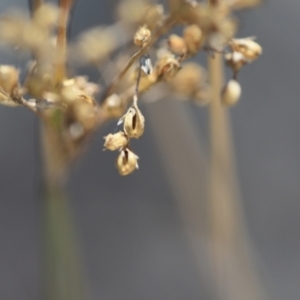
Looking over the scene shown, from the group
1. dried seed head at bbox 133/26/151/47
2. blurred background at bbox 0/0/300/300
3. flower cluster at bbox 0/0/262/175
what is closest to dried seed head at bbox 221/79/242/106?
flower cluster at bbox 0/0/262/175

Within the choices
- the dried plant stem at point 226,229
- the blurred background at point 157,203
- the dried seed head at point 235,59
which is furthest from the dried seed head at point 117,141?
the blurred background at point 157,203

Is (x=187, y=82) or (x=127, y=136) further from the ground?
(x=187, y=82)

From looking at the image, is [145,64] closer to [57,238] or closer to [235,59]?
[235,59]

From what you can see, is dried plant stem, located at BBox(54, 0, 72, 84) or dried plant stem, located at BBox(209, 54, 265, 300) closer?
dried plant stem, located at BBox(54, 0, 72, 84)

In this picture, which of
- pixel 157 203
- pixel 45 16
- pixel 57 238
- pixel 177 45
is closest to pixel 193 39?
pixel 177 45

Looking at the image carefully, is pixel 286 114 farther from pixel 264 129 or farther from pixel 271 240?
pixel 271 240

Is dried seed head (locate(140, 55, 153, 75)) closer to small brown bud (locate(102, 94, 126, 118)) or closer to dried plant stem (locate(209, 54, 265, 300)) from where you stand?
small brown bud (locate(102, 94, 126, 118))

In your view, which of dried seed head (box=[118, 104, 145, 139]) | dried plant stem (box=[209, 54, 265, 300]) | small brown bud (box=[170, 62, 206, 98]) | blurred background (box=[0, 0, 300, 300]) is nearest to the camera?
dried seed head (box=[118, 104, 145, 139])
